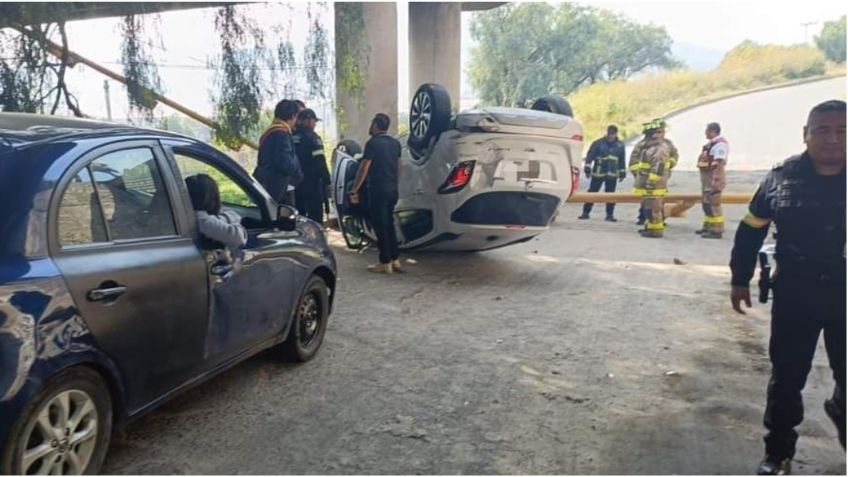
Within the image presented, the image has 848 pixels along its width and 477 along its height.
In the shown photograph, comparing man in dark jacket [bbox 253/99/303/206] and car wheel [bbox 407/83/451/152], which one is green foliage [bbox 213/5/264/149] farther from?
car wheel [bbox 407/83/451/152]

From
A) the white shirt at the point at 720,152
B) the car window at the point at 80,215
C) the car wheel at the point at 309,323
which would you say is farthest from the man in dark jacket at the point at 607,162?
the car window at the point at 80,215

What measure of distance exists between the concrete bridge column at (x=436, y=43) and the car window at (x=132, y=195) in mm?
14787

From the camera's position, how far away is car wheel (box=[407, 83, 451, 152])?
7.26m

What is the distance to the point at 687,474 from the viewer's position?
3123mm

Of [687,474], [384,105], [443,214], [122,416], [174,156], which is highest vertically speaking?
[384,105]

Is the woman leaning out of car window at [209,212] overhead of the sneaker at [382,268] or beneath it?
overhead

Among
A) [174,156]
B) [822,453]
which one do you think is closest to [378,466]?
[174,156]

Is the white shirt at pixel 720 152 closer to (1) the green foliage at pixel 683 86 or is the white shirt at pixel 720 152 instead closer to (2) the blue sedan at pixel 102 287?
(2) the blue sedan at pixel 102 287

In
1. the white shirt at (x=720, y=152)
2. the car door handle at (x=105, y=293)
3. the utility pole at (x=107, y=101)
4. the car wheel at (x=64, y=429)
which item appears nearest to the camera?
the car wheel at (x=64, y=429)

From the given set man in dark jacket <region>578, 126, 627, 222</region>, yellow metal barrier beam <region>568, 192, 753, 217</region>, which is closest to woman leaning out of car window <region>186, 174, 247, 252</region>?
yellow metal barrier beam <region>568, 192, 753, 217</region>

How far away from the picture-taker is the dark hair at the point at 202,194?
3.44 m

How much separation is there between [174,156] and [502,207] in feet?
13.5

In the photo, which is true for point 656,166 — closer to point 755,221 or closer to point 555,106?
point 555,106

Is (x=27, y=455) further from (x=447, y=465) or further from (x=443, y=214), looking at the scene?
(x=443, y=214)
